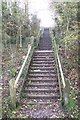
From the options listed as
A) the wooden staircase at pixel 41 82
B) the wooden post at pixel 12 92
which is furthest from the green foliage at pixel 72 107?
the wooden post at pixel 12 92

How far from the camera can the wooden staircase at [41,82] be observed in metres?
9.82

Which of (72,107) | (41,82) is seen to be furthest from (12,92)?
(41,82)

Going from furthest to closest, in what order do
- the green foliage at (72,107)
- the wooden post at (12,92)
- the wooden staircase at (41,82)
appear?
the wooden staircase at (41,82), the wooden post at (12,92), the green foliage at (72,107)

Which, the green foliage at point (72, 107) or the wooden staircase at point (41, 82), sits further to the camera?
the wooden staircase at point (41, 82)

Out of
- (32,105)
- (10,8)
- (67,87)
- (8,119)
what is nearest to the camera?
(8,119)

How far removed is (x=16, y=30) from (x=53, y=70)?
6.34m

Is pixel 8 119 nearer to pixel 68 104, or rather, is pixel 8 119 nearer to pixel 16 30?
pixel 68 104

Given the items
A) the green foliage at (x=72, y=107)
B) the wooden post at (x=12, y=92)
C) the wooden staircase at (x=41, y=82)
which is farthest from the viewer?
the wooden staircase at (x=41, y=82)

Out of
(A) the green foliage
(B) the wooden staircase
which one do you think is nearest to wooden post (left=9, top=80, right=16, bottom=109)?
(B) the wooden staircase

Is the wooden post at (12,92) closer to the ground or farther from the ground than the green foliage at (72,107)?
farther from the ground

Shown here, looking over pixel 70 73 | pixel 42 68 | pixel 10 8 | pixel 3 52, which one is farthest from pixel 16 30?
pixel 70 73

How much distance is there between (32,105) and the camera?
9.20 m

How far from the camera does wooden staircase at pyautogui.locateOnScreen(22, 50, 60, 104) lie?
9820 mm

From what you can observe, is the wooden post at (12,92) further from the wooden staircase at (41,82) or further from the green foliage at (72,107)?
the green foliage at (72,107)
